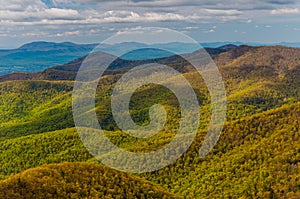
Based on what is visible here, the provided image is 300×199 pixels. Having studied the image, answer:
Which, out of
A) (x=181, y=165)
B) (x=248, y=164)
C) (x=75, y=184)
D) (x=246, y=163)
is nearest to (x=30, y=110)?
(x=181, y=165)

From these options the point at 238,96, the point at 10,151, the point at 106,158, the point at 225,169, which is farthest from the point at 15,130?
the point at 225,169

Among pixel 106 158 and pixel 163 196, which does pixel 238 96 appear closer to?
pixel 106 158

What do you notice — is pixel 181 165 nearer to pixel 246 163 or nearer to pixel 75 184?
pixel 246 163

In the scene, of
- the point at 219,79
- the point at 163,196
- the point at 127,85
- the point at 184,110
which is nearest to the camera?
the point at 163,196

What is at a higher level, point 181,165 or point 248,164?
point 248,164

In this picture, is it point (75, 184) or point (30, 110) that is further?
point (30, 110)

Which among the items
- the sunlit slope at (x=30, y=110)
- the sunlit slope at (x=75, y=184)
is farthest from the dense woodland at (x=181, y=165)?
the sunlit slope at (x=30, y=110)

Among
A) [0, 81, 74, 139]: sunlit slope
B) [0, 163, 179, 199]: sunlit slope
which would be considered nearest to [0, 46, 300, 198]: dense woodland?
[0, 163, 179, 199]: sunlit slope

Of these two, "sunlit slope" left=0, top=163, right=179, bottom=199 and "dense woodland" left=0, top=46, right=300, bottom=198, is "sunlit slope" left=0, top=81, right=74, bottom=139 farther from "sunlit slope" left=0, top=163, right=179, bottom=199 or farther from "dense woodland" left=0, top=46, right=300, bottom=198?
"sunlit slope" left=0, top=163, right=179, bottom=199
